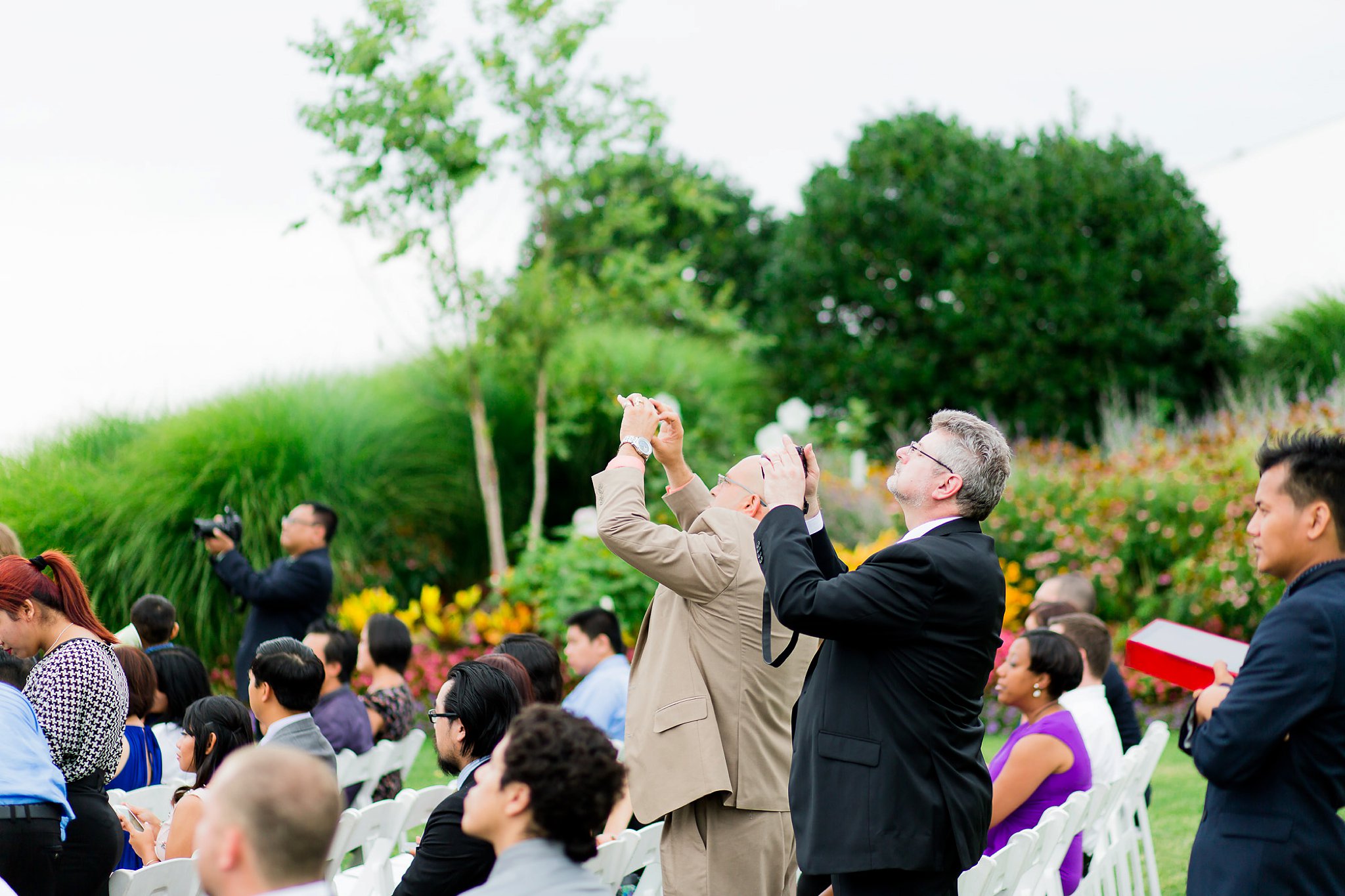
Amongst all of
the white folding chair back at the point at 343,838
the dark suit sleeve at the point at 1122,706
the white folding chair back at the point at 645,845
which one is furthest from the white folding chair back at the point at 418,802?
the dark suit sleeve at the point at 1122,706

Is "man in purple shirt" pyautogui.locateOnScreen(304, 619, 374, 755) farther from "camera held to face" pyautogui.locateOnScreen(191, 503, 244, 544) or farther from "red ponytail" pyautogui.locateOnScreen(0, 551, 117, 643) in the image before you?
"camera held to face" pyautogui.locateOnScreen(191, 503, 244, 544)

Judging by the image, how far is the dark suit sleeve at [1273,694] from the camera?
2.44 m

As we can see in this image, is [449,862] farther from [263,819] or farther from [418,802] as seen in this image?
[263,819]

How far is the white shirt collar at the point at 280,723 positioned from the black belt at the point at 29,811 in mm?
673

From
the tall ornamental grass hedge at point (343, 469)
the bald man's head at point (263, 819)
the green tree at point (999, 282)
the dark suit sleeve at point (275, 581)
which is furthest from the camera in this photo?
the green tree at point (999, 282)

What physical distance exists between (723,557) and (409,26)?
7.92 m

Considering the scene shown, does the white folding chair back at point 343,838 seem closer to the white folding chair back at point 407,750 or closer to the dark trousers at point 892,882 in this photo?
the white folding chair back at point 407,750

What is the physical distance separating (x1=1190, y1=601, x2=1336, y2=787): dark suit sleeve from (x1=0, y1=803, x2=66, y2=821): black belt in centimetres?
290

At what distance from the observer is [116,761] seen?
408cm

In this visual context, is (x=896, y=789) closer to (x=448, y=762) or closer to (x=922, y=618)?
(x=922, y=618)

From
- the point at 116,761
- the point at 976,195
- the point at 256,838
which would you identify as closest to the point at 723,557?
the point at 256,838

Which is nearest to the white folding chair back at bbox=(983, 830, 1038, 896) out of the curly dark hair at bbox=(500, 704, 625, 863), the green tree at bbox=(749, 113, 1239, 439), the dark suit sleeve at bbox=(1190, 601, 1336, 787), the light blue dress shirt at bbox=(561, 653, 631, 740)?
the dark suit sleeve at bbox=(1190, 601, 1336, 787)

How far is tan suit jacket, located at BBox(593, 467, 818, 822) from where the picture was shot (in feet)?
11.1

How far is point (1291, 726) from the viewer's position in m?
2.46
